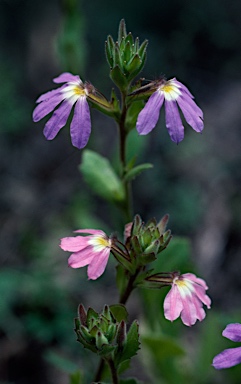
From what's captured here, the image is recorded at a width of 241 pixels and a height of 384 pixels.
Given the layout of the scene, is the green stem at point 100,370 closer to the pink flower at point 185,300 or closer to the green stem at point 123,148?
the pink flower at point 185,300

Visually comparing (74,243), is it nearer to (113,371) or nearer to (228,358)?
(113,371)

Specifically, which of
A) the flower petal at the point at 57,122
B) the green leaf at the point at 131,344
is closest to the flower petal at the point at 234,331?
the green leaf at the point at 131,344

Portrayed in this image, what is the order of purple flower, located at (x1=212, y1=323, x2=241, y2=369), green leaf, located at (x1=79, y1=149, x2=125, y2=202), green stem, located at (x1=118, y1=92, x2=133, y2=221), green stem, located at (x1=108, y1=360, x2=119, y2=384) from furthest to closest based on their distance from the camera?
green leaf, located at (x1=79, y1=149, x2=125, y2=202)
green stem, located at (x1=118, y1=92, x2=133, y2=221)
green stem, located at (x1=108, y1=360, x2=119, y2=384)
purple flower, located at (x1=212, y1=323, x2=241, y2=369)

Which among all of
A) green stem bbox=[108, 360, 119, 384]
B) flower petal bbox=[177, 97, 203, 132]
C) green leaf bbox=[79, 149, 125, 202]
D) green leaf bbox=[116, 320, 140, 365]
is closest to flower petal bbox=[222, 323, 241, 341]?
green leaf bbox=[116, 320, 140, 365]

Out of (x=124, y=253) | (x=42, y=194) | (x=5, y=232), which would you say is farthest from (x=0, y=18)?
(x=124, y=253)

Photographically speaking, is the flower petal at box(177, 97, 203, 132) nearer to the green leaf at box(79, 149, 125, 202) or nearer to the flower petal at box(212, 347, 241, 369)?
the flower petal at box(212, 347, 241, 369)

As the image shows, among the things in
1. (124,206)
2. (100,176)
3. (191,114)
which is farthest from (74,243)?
(100,176)

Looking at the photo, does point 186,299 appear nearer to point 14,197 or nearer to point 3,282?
point 3,282
